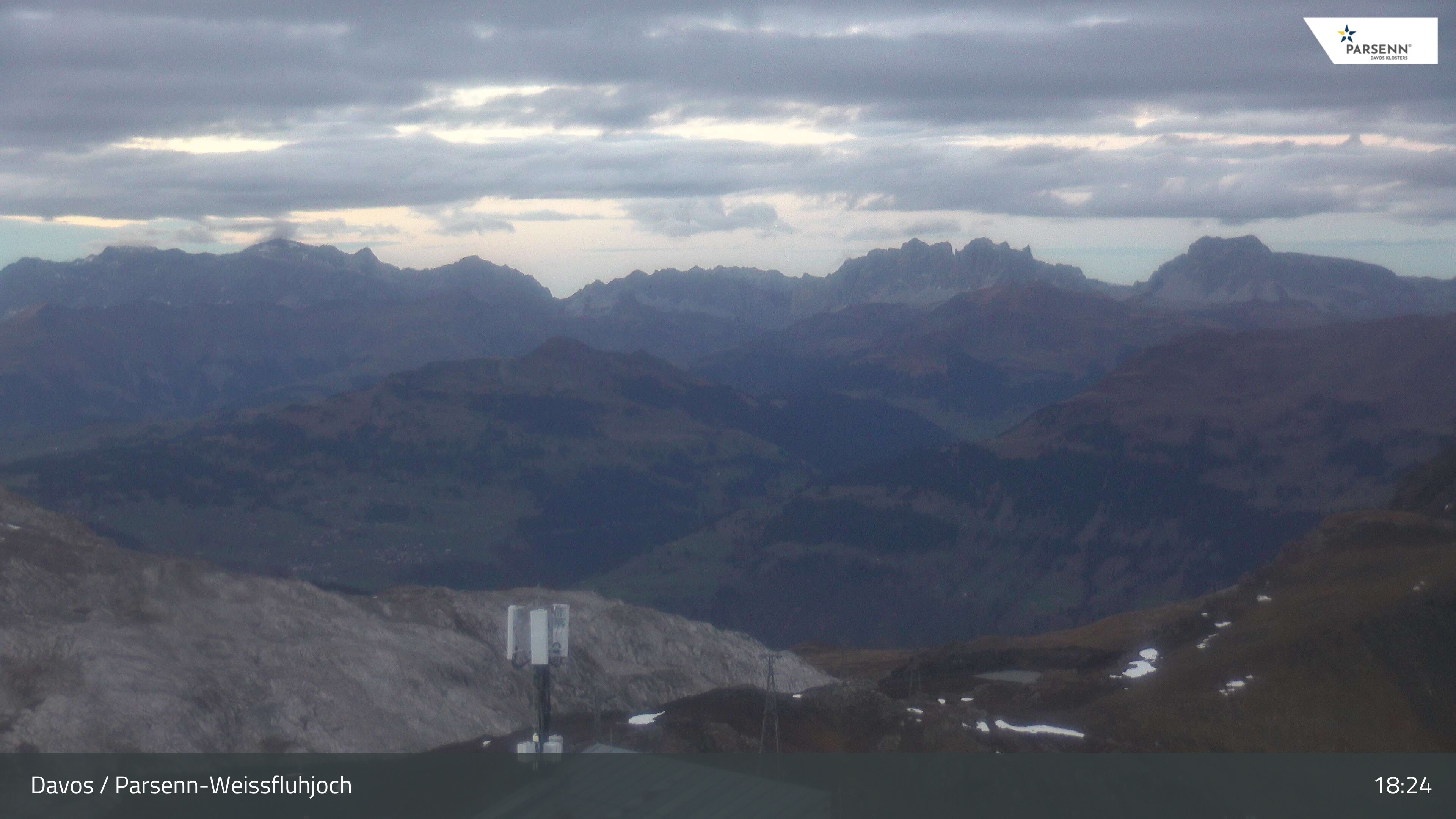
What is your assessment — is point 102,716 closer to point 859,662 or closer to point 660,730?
point 660,730

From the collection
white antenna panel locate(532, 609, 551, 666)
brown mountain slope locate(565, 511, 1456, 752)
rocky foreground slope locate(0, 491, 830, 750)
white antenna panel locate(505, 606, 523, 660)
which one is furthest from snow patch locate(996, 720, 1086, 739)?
white antenna panel locate(532, 609, 551, 666)

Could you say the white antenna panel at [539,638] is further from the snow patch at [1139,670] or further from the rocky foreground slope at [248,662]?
the snow patch at [1139,670]

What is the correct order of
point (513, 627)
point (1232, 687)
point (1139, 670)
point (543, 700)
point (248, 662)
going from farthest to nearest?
point (1139, 670), point (1232, 687), point (248, 662), point (513, 627), point (543, 700)

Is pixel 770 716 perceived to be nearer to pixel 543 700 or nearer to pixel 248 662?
pixel 543 700

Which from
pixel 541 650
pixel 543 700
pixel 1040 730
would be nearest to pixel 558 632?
pixel 541 650

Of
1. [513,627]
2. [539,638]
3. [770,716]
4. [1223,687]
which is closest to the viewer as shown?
[539,638]

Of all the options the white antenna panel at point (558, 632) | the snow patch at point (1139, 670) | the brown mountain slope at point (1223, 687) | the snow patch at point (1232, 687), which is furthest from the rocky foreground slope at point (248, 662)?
the snow patch at point (1232, 687)

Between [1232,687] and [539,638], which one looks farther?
[1232,687]

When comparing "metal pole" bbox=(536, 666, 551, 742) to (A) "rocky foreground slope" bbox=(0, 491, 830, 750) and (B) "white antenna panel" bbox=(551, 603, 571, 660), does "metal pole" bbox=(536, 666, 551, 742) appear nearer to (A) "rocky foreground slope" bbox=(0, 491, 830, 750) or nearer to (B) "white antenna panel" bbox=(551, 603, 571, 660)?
(B) "white antenna panel" bbox=(551, 603, 571, 660)
